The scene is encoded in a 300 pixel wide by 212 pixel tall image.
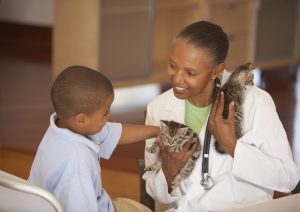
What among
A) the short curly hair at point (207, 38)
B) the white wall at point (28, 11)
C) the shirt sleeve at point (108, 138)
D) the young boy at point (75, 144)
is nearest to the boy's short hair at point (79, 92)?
the young boy at point (75, 144)

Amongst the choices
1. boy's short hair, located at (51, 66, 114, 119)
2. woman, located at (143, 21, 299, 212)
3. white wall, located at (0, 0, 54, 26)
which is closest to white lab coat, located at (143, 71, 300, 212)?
woman, located at (143, 21, 299, 212)

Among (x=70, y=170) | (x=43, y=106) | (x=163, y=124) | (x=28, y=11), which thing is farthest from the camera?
(x=28, y=11)

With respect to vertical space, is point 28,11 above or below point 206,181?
below

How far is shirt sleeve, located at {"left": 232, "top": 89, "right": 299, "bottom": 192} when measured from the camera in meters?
2.42

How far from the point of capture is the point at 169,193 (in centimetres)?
255

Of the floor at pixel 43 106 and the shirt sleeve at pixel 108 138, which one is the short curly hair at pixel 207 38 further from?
the floor at pixel 43 106

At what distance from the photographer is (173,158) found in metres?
2.48

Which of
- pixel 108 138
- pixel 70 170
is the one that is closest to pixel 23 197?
pixel 70 170

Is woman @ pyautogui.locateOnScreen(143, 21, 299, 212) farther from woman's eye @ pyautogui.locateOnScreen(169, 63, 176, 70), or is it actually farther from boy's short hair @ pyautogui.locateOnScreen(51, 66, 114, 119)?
boy's short hair @ pyautogui.locateOnScreen(51, 66, 114, 119)

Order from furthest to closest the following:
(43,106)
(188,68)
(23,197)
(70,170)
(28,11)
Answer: (28,11)
(43,106)
(188,68)
(70,170)
(23,197)

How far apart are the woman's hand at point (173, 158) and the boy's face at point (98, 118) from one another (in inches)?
13.6

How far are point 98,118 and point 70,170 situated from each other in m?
0.18

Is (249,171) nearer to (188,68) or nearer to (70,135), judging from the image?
(188,68)

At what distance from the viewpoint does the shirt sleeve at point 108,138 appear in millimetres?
2451
